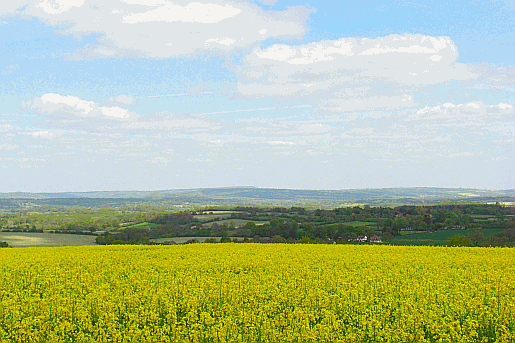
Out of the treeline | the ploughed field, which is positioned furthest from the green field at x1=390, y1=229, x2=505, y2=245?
the ploughed field

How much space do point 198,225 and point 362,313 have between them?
5885 centimetres

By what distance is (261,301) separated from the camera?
46.4ft

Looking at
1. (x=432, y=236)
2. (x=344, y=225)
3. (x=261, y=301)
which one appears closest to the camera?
(x=261, y=301)

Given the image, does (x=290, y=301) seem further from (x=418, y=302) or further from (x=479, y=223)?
(x=479, y=223)

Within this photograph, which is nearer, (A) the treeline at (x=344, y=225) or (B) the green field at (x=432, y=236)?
(B) the green field at (x=432, y=236)

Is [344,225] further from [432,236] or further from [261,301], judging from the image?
[261,301]

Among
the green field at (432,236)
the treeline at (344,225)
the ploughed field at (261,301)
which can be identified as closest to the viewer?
the ploughed field at (261,301)

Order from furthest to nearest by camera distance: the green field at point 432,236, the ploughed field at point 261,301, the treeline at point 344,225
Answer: the treeline at point 344,225
the green field at point 432,236
the ploughed field at point 261,301

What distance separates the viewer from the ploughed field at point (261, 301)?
1143 cm

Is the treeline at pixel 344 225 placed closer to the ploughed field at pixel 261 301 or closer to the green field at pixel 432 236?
the green field at pixel 432 236

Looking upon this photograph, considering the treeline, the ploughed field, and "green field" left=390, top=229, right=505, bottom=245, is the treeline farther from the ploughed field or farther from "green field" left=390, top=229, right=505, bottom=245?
the ploughed field

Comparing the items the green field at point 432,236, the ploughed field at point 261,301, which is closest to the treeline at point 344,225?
the green field at point 432,236

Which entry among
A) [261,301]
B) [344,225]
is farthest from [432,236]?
[261,301]

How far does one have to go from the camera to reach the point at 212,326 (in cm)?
1165
